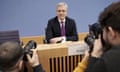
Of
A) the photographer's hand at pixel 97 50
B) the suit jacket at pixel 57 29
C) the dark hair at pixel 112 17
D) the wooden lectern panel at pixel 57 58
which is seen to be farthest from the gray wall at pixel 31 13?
the dark hair at pixel 112 17

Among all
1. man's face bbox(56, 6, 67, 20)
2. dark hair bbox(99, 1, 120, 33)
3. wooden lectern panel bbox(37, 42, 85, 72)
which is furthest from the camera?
man's face bbox(56, 6, 67, 20)

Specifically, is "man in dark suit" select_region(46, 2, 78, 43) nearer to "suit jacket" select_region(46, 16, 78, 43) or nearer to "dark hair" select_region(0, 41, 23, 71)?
"suit jacket" select_region(46, 16, 78, 43)

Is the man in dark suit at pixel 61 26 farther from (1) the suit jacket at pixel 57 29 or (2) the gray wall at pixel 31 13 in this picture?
(2) the gray wall at pixel 31 13

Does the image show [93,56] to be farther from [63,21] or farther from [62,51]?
[63,21]

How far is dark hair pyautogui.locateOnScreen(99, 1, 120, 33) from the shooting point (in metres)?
1.00

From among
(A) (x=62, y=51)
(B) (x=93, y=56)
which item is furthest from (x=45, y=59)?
(B) (x=93, y=56)

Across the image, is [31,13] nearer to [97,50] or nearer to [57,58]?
[57,58]

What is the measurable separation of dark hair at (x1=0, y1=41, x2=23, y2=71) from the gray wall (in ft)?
9.74

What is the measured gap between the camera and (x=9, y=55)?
1132 millimetres

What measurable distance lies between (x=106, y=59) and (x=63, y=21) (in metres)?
2.50

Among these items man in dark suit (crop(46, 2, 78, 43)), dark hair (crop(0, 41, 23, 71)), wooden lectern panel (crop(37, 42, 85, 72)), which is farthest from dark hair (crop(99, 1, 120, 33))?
man in dark suit (crop(46, 2, 78, 43))

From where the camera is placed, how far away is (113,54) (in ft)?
3.14

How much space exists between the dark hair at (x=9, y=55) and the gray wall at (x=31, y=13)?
2969 mm

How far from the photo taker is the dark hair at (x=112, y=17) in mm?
996
